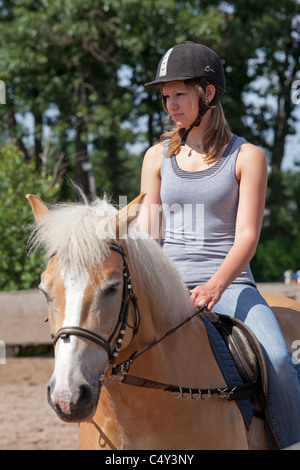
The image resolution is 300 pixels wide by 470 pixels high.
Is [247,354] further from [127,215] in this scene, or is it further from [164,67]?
[164,67]

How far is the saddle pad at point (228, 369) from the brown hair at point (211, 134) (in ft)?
2.86

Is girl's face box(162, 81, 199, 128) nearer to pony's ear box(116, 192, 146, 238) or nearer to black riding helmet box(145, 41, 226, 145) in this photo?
black riding helmet box(145, 41, 226, 145)

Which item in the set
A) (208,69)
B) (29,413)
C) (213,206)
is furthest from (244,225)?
(29,413)

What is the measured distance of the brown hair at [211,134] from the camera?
9.21 feet

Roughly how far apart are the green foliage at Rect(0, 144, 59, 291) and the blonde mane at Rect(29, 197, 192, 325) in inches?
302

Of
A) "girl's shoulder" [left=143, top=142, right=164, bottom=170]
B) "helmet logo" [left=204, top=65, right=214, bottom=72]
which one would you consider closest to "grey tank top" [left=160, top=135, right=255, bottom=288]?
"girl's shoulder" [left=143, top=142, right=164, bottom=170]

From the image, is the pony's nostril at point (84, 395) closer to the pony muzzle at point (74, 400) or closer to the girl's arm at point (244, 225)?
the pony muzzle at point (74, 400)

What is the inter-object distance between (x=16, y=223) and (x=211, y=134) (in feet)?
26.1

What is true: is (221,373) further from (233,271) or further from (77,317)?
(77,317)

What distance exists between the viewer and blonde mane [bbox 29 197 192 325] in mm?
2094

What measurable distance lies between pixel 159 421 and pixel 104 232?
2.62ft

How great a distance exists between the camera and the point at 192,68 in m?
2.75

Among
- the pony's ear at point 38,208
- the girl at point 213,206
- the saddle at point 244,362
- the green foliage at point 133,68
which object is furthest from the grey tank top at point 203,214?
the green foliage at point 133,68
